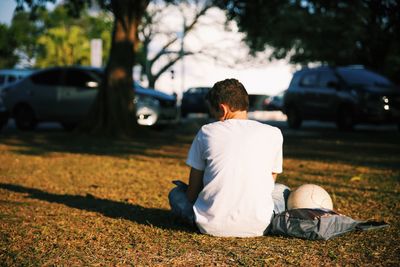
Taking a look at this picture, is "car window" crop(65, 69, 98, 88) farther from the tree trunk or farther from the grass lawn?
the grass lawn

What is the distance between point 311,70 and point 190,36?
71.1 ft

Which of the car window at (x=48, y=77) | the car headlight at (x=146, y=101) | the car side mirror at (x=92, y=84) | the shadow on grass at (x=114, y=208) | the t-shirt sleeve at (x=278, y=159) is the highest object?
the car window at (x=48, y=77)

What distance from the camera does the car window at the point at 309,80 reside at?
20.3 m

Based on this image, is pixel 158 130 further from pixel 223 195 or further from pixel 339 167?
pixel 223 195

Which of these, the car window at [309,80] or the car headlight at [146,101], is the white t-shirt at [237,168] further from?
the car window at [309,80]

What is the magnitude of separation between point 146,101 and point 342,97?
546cm

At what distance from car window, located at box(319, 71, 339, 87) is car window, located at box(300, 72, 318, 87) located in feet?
0.87

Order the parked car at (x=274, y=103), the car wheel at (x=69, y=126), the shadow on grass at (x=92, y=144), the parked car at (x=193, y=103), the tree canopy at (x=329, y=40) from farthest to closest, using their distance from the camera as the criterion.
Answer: the parked car at (x=274, y=103) < the parked car at (x=193, y=103) < the tree canopy at (x=329, y=40) < the car wheel at (x=69, y=126) < the shadow on grass at (x=92, y=144)

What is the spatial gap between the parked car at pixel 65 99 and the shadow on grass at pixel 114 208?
10.6m

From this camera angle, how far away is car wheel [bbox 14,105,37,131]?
65.7 feet

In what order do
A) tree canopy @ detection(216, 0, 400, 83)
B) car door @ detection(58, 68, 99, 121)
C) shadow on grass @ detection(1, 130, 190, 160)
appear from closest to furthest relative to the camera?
shadow on grass @ detection(1, 130, 190, 160) → car door @ detection(58, 68, 99, 121) → tree canopy @ detection(216, 0, 400, 83)

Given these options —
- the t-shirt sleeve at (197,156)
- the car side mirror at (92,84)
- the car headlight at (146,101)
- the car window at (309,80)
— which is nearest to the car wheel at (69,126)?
the car side mirror at (92,84)

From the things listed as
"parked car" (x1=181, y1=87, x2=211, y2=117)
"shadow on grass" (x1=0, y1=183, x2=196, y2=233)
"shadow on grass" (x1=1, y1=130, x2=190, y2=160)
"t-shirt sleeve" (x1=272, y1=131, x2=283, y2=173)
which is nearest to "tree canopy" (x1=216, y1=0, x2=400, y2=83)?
"parked car" (x1=181, y1=87, x2=211, y2=117)

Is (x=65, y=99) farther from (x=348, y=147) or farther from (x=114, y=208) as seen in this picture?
(x=114, y=208)
